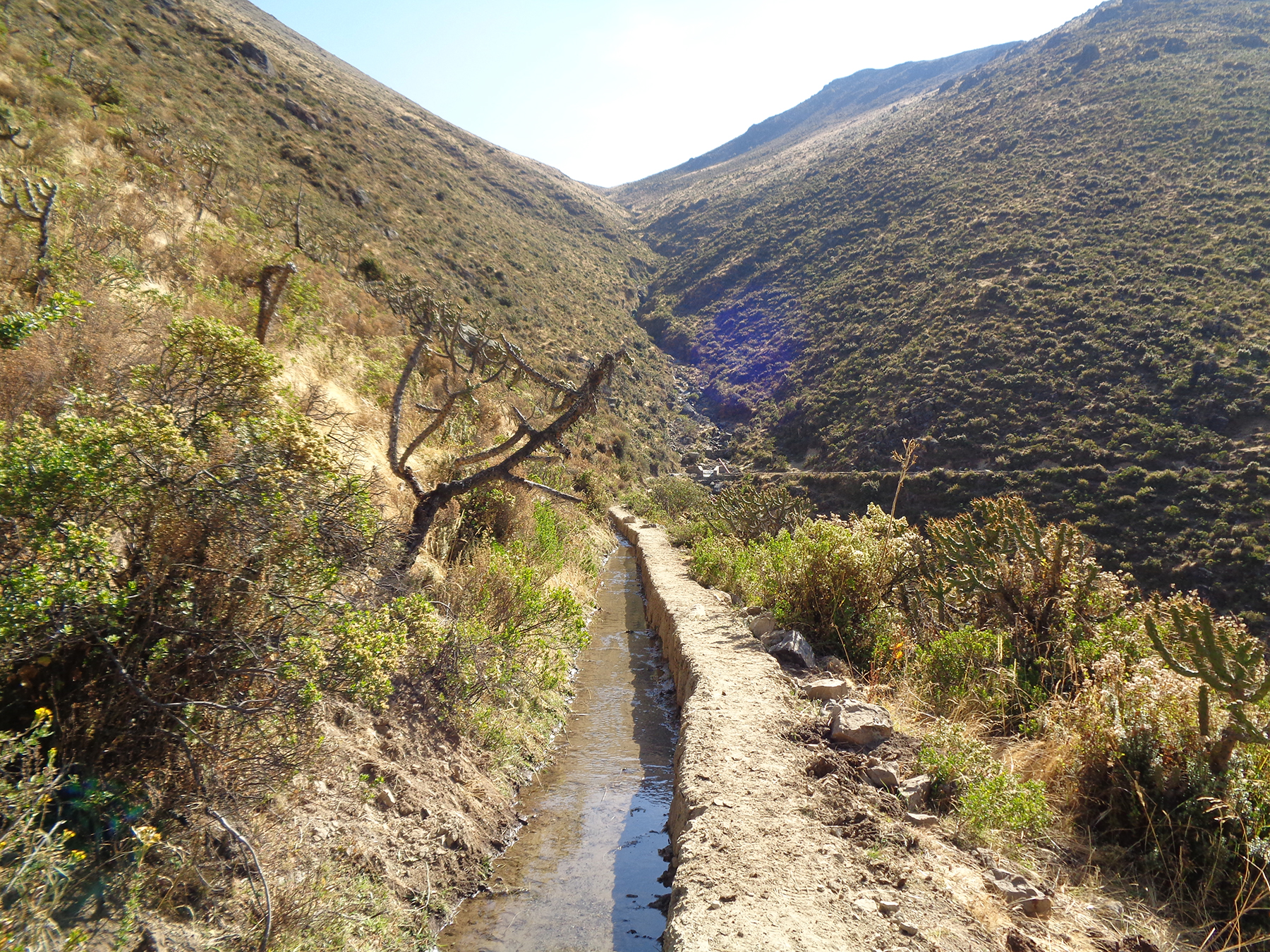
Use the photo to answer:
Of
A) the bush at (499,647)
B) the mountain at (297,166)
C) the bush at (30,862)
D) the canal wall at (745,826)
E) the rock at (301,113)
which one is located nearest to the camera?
the bush at (30,862)

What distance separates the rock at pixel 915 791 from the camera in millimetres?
3914

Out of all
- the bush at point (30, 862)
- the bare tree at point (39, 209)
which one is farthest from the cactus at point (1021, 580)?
the bare tree at point (39, 209)

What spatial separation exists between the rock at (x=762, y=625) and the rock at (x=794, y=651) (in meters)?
0.54

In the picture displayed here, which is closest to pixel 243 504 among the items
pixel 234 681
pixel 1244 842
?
pixel 234 681

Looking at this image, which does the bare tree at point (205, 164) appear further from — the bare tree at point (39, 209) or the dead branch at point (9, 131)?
the bare tree at point (39, 209)

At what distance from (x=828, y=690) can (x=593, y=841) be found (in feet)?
8.08

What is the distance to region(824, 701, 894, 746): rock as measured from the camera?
4.70 meters

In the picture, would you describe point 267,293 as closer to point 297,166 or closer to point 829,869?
point 829,869

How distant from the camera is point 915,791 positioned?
3955 mm

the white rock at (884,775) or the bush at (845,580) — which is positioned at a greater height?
the bush at (845,580)

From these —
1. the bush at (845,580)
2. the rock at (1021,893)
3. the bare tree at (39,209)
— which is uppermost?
the bare tree at (39,209)

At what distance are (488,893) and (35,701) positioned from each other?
3050mm

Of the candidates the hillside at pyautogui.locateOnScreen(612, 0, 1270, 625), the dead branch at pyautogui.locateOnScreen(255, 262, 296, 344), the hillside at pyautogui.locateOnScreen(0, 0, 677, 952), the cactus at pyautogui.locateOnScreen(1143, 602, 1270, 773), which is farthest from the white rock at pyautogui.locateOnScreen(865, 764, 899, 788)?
the hillside at pyautogui.locateOnScreen(612, 0, 1270, 625)

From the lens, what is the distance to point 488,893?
163 inches
